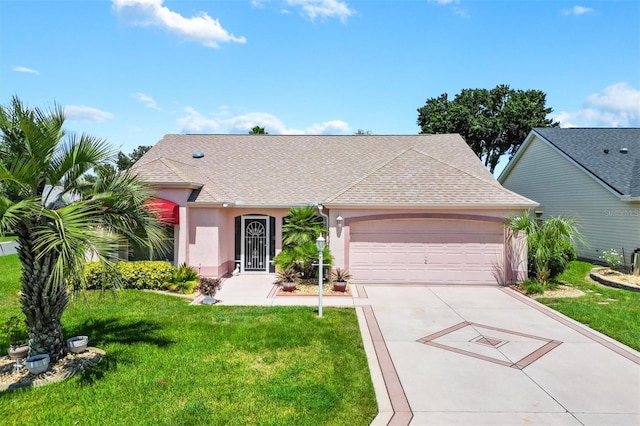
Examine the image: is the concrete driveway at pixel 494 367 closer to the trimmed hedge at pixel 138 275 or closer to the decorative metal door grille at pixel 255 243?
the decorative metal door grille at pixel 255 243

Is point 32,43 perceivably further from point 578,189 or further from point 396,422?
point 578,189

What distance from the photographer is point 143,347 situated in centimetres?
823

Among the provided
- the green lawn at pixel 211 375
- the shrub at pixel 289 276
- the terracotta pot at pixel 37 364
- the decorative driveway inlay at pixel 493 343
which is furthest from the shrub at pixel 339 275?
the terracotta pot at pixel 37 364

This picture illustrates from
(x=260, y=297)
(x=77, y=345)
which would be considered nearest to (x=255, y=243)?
(x=260, y=297)

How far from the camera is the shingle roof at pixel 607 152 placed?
1866cm

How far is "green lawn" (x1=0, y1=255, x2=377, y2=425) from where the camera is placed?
5.59 metres

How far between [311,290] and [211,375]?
25.1ft

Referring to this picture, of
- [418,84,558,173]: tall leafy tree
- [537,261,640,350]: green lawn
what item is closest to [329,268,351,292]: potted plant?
[537,261,640,350]: green lawn

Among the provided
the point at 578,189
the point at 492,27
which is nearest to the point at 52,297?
the point at 492,27

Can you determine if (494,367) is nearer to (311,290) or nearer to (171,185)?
(311,290)

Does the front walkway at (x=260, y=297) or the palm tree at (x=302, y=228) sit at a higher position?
the palm tree at (x=302, y=228)

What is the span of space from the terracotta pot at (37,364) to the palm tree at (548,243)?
50.0 ft

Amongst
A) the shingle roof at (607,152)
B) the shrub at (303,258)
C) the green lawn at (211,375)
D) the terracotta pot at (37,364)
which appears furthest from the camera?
the shingle roof at (607,152)

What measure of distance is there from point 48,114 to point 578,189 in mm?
24442
